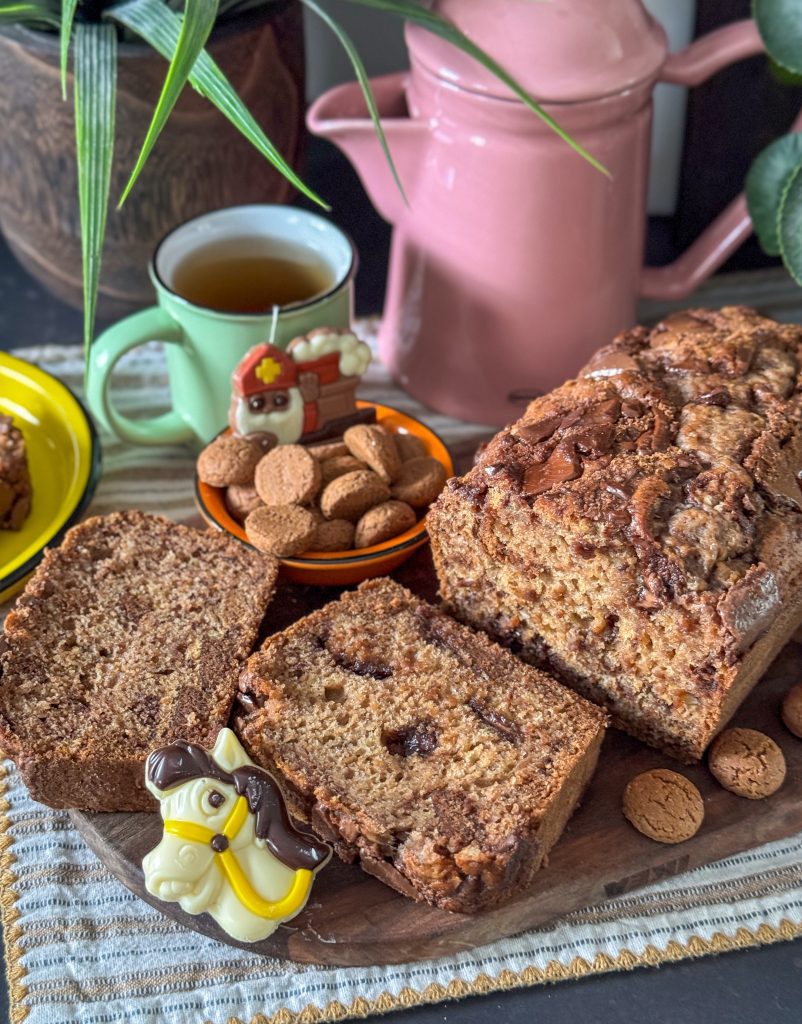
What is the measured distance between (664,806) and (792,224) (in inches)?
42.9

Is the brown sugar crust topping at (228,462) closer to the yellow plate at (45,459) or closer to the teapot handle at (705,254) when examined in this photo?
the yellow plate at (45,459)

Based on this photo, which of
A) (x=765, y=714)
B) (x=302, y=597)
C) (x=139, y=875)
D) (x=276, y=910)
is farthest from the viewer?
(x=302, y=597)

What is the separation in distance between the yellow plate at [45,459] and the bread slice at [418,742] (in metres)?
0.49

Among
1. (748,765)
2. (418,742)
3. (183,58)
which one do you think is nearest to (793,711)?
(748,765)

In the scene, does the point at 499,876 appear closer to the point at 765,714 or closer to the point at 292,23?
the point at 765,714

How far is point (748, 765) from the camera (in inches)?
65.1

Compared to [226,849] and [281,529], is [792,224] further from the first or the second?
[226,849]

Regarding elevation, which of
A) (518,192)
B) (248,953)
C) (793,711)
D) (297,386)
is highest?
(518,192)

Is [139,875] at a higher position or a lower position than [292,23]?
lower

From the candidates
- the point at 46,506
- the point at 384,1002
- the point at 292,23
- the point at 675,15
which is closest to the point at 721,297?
the point at 675,15

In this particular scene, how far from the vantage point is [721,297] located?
2613 mm

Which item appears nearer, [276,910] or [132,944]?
[276,910]

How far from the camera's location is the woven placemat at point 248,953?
150 cm

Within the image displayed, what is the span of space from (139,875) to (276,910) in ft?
0.72
